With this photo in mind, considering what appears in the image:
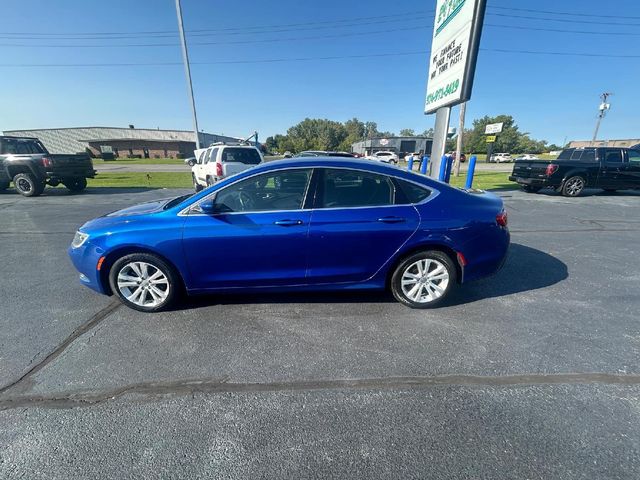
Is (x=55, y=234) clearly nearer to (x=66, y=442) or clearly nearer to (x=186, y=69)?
(x=66, y=442)

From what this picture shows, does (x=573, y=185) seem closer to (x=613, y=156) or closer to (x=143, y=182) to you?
(x=613, y=156)

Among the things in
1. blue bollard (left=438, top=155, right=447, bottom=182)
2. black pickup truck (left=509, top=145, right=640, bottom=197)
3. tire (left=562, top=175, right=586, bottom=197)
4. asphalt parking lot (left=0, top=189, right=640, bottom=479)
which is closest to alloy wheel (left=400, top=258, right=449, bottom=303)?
asphalt parking lot (left=0, top=189, right=640, bottom=479)

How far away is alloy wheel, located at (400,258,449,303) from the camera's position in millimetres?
3135

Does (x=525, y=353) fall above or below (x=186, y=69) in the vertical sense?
below

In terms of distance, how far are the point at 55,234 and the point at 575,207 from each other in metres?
13.9

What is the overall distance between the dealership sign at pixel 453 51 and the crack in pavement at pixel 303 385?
7.34m

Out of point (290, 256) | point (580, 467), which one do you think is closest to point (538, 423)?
point (580, 467)

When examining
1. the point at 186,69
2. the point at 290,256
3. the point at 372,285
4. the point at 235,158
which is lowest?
the point at 372,285

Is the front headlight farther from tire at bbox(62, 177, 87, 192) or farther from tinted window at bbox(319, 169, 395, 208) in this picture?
tire at bbox(62, 177, 87, 192)

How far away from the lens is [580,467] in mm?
1578

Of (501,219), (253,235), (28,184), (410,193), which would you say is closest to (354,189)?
(410,193)

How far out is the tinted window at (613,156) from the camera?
10211mm

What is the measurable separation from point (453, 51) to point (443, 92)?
3.43 feet

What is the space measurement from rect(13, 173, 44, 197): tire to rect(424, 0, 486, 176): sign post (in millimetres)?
14295
